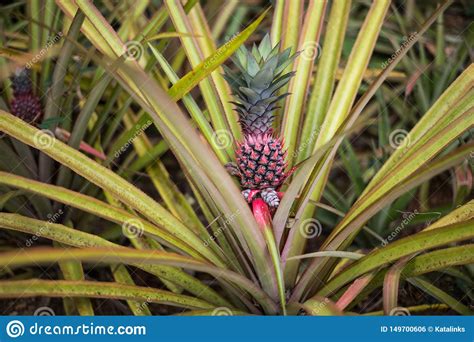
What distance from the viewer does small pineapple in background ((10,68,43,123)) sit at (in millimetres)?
1831

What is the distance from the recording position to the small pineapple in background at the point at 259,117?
50.6 inches

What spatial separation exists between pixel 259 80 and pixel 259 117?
0.10m

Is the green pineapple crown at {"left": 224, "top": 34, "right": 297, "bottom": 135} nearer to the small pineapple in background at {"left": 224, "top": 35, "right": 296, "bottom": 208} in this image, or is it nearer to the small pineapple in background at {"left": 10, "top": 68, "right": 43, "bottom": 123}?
the small pineapple in background at {"left": 224, "top": 35, "right": 296, "bottom": 208}

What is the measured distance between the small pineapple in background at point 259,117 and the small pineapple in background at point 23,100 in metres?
0.78

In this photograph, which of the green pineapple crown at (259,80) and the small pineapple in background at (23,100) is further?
the small pineapple in background at (23,100)

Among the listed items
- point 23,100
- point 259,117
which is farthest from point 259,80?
point 23,100

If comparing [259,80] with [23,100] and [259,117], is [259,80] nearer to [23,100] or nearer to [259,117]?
[259,117]

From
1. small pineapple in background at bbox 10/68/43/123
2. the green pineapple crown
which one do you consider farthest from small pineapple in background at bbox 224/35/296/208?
small pineapple in background at bbox 10/68/43/123

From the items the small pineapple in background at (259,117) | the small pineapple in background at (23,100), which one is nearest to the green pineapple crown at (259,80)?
the small pineapple in background at (259,117)

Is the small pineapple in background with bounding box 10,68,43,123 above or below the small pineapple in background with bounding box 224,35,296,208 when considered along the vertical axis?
above

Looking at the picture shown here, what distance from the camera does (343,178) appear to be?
233cm

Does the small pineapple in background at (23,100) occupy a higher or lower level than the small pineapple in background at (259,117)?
higher

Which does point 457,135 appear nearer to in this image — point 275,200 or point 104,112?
point 275,200

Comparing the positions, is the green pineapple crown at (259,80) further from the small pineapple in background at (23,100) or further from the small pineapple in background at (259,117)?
the small pineapple in background at (23,100)
